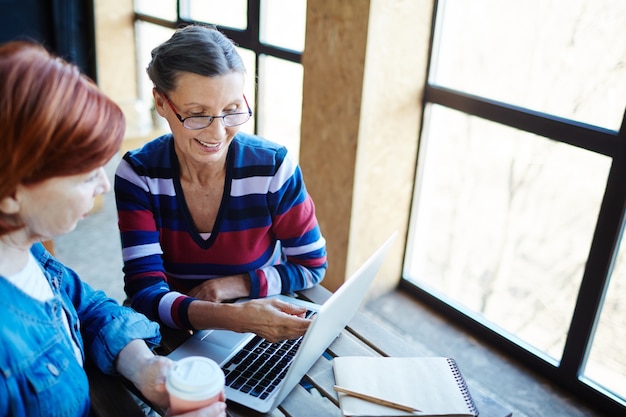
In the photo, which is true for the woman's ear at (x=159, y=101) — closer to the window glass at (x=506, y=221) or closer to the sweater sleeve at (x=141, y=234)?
the sweater sleeve at (x=141, y=234)

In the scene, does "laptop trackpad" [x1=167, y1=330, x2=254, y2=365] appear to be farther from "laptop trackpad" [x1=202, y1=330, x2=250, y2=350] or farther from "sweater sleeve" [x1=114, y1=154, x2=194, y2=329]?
"sweater sleeve" [x1=114, y1=154, x2=194, y2=329]

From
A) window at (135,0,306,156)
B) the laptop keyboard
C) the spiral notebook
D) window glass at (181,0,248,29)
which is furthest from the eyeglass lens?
window glass at (181,0,248,29)

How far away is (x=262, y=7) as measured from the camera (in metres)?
3.03

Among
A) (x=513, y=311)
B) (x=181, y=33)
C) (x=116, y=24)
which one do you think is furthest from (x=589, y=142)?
(x=116, y=24)

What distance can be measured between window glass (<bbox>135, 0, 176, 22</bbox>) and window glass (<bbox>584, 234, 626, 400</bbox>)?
328 cm

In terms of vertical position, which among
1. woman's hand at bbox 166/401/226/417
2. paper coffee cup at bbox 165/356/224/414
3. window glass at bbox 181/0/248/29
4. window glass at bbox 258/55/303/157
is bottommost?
window glass at bbox 258/55/303/157

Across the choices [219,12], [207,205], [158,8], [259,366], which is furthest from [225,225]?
[158,8]

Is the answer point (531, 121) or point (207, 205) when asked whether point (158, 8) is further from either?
point (207, 205)

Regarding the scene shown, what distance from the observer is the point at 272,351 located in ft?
3.87

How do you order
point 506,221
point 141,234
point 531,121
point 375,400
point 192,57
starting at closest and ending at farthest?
point 375,400
point 192,57
point 141,234
point 531,121
point 506,221

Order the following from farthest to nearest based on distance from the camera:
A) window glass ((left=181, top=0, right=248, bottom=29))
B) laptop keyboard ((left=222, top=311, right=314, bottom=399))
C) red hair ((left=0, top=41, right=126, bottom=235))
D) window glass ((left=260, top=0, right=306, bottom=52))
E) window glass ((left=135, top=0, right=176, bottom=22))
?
window glass ((left=135, top=0, right=176, bottom=22)) → window glass ((left=181, top=0, right=248, bottom=29)) → window glass ((left=260, top=0, right=306, bottom=52)) → laptop keyboard ((left=222, top=311, right=314, bottom=399)) → red hair ((left=0, top=41, right=126, bottom=235))

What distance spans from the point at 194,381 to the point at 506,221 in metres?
1.80

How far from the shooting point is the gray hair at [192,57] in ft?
4.10

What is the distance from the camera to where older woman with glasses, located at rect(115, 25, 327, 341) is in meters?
1.26
